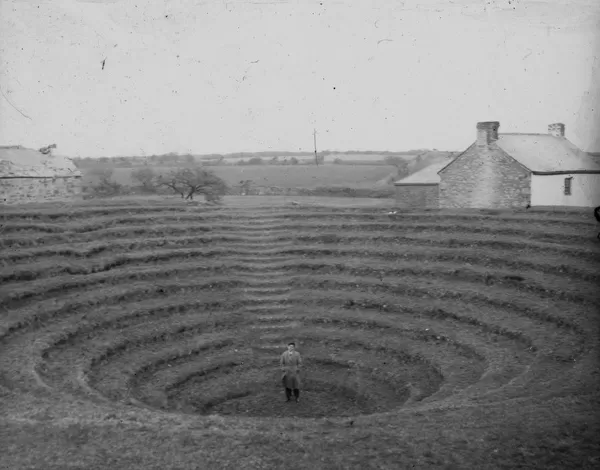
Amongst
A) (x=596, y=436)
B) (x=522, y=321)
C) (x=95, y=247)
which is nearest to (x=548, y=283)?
(x=522, y=321)

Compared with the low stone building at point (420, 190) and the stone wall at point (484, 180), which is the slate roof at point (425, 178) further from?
the stone wall at point (484, 180)

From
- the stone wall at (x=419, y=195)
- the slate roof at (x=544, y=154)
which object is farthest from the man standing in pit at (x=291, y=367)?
the stone wall at (x=419, y=195)

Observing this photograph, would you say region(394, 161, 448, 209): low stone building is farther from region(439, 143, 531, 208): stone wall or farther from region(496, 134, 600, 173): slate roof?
region(496, 134, 600, 173): slate roof

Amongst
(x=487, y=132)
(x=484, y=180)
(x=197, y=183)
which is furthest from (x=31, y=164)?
(x=487, y=132)

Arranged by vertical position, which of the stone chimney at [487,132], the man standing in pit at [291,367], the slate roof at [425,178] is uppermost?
the stone chimney at [487,132]

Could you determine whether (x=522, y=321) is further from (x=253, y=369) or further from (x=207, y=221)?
(x=207, y=221)

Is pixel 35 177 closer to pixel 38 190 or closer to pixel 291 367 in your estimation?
pixel 38 190

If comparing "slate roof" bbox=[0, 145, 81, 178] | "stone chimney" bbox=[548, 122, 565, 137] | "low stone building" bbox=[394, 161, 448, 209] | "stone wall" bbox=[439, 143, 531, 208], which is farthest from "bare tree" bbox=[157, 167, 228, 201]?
"stone chimney" bbox=[548, 122, 565, 137]
